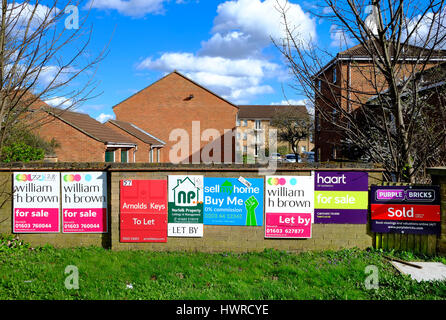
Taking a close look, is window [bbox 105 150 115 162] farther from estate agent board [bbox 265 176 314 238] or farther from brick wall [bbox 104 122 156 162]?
estate agent board [bbox 265 176 314 238]

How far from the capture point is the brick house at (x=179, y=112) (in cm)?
3591

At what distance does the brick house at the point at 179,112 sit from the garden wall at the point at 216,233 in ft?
91.8

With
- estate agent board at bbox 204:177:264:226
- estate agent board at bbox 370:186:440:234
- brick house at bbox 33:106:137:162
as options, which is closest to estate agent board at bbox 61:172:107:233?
estate agent board at bbox 204:177:264:226

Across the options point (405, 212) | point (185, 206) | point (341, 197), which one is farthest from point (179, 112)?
point (405, 212)

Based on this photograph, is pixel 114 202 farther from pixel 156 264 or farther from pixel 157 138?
pixel 157 138

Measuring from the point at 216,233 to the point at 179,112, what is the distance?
1176 inches

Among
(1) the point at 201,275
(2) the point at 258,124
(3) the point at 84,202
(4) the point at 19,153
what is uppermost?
(2) the point at 258,124

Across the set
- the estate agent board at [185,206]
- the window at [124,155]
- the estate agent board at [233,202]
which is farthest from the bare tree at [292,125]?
the estate agent board at [185,206]

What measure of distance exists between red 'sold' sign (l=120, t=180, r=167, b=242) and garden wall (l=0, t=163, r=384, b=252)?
0.13m

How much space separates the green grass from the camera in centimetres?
519

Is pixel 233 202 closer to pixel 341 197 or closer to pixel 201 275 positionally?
pixel 201 275

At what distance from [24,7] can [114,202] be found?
4324 millimetres

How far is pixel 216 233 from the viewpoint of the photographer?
7410 millimetres

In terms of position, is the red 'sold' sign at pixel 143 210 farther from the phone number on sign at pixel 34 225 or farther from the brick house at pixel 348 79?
the brick house at pixel 348 79
